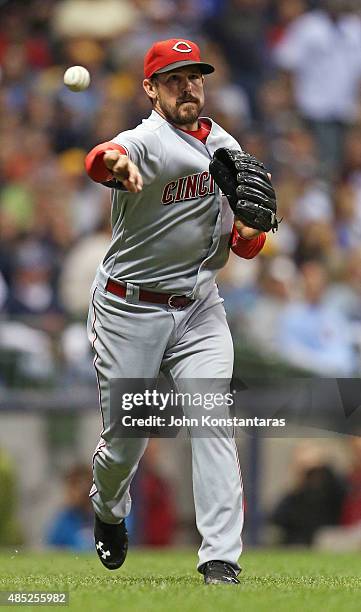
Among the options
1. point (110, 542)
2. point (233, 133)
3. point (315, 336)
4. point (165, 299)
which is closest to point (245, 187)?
point (165, 299)

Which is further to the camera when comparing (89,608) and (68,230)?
(68,230)

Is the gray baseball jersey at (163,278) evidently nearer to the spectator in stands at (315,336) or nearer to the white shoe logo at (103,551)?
the white shoe logo at (103,551)

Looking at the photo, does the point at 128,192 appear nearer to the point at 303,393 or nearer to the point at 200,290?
the point at 200,290

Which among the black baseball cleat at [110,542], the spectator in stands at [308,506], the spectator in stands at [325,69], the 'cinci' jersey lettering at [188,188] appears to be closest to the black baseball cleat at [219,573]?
the black baseball cleat at [110,542]

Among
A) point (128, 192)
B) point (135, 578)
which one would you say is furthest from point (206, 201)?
point (135, 578)

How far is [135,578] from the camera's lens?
5605mm

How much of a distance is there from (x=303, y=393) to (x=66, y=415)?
188 cm

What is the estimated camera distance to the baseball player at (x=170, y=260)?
519 cm

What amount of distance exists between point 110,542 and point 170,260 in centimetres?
132

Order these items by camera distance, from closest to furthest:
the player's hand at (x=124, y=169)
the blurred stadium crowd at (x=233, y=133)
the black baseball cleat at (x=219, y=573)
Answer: the player's hand at (x=124, y=169) → the black baseball cleat at (x=219, y=573) → the blurred stadium crowd at (x=233, y=133)

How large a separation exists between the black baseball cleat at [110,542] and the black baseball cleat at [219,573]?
0.87 meters

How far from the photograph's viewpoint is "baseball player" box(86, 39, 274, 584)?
5191mm

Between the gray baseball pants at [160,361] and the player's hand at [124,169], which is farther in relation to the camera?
the gray baseball pants at [160,361]

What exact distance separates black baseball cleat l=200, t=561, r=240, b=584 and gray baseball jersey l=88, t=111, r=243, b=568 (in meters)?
0.34
